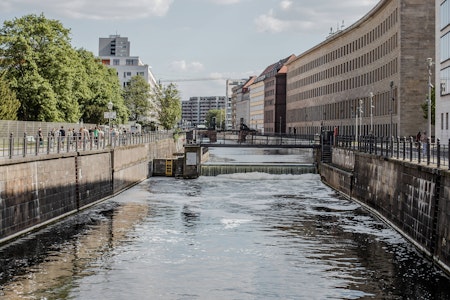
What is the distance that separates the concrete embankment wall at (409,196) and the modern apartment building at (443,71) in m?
18.5

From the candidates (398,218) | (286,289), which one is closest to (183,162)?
(398,218)

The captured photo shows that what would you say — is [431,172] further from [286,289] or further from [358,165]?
[358,165]

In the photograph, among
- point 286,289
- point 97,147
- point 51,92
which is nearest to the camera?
point 286,289

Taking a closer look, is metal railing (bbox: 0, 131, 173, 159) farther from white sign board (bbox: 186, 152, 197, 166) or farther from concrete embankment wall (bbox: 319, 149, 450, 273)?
concrete embankment wall (bbox: 319, 149, 450, 273)

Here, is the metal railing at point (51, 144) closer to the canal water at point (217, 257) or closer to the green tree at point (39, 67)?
the canal water at point (217, 257)

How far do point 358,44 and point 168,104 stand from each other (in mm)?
40822

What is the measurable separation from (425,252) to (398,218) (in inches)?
290

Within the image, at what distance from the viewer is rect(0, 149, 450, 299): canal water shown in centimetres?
2397

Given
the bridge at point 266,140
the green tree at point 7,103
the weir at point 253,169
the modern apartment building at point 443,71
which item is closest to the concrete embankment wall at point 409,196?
the modern apartment building at point 443,71

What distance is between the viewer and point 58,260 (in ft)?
92.9

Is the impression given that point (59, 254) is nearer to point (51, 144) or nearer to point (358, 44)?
point (51, 144)

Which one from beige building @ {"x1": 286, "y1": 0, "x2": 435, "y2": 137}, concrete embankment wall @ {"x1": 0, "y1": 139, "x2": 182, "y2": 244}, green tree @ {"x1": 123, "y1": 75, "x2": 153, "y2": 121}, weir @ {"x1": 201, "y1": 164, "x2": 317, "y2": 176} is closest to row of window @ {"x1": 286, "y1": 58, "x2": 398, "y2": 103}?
beige building @ {"x1": 286, "y1": 0, "x2": 435, "y2": 137}

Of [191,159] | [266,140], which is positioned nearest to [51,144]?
[191,159]

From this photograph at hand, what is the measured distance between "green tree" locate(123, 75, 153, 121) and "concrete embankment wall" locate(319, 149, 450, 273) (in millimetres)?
97172
